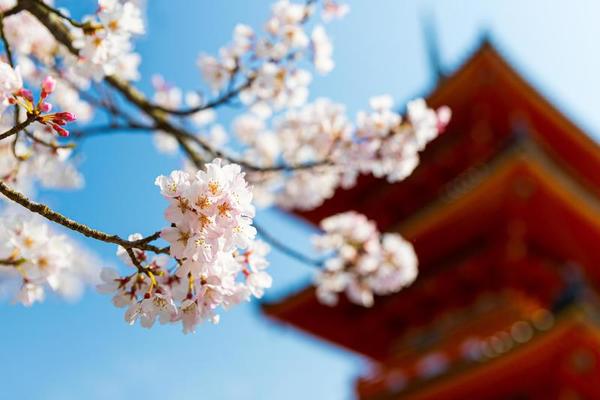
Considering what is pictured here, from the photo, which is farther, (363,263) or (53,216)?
(363,263)

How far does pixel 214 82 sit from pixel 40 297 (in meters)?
2.35

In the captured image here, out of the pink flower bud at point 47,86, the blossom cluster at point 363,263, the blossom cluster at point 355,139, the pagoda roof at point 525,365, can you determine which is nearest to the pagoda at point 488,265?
the pagoda roof at point 525,365

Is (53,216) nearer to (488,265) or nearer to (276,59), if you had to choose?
(276,59)

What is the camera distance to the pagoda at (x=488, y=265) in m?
6.72

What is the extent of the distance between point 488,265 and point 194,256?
24.6ft

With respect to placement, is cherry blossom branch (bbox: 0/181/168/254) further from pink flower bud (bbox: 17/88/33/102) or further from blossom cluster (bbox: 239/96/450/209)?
blossom cluster (bbox: 239/96/450/209)

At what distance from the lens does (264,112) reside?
447 cm

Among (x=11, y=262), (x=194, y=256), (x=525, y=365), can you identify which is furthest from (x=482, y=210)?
(x=194, y=256)

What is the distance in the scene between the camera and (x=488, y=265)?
8.47m

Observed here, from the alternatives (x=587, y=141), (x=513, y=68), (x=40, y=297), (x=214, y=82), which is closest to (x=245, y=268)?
(x=40, y=297)

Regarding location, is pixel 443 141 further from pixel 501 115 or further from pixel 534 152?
pixel 534 152

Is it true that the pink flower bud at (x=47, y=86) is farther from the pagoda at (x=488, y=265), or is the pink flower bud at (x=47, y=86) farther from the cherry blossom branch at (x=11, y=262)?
the pagoda at (x=488, y=265)

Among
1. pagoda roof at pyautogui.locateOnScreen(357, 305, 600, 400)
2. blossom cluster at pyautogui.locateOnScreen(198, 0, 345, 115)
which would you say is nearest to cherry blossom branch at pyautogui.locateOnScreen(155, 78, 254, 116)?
blossom cluster at pyautogui.locateOnScreen(198, 0, 345, 115)

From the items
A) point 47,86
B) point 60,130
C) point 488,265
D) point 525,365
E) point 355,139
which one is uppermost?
point 488,265
